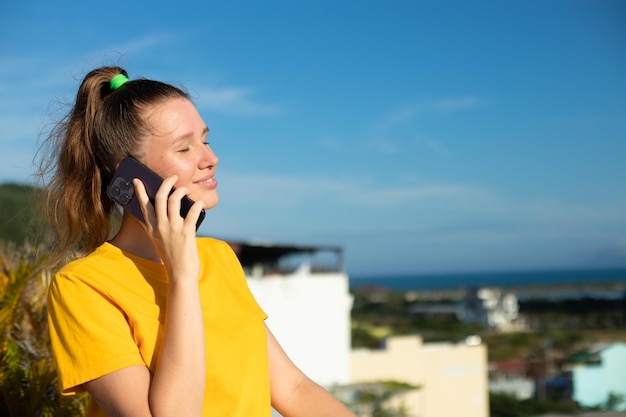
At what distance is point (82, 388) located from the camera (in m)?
1.52

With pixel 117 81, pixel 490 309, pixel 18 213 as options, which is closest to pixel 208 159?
pixel 117 81

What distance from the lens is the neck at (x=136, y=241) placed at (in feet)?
5.58

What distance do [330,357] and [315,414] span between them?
77.8 ft

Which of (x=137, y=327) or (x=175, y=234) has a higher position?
(x=175, y=234)

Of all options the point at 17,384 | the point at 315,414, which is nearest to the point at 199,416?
the point at 315,414

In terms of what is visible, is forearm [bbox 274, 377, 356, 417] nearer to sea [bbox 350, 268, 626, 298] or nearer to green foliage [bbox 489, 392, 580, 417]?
green foliage [bbox 489, 392, 580, 417]

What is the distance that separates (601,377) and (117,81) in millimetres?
33546

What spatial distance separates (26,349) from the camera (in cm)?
321

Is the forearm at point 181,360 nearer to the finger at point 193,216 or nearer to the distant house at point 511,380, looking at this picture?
the finger at point 193,216

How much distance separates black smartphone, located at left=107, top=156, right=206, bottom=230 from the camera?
1.62 meters

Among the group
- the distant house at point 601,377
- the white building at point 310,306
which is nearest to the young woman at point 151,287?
the white building at point 310,306

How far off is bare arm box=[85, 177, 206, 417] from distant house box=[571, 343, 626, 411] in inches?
1224

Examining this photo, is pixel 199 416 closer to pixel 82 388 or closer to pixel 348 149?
pixel 82 388

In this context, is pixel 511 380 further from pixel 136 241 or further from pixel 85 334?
pixel 85 334
